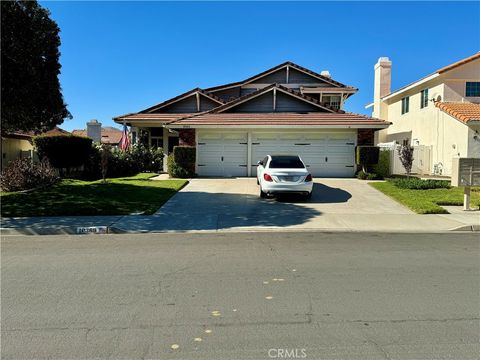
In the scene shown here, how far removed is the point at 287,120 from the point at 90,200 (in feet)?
36.5

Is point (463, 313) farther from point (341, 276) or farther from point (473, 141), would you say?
point (473, 141)

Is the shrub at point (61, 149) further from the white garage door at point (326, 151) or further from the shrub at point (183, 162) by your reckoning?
the white garage door at point (326, 151)

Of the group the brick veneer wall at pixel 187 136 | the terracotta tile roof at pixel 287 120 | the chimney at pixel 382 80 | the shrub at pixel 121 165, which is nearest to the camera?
the terracotta tile roof at pixel 287 120

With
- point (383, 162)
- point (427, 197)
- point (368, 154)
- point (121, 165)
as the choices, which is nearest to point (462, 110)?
point (383, 162)

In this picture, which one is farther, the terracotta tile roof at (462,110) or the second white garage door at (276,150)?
the terracotta tile roof at (462,110)

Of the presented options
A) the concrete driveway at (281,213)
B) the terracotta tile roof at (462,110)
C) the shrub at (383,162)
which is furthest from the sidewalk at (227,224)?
the terracotta tile roof at (462,110)

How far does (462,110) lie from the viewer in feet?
74.3

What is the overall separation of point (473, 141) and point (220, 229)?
17254 millimetres

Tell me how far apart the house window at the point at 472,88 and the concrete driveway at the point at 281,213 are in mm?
12684

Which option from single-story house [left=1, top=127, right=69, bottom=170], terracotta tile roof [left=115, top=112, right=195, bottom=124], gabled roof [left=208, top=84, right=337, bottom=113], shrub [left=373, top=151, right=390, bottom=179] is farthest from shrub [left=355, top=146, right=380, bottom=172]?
single-story house [left=1, top=127, right=69, bottom=170]

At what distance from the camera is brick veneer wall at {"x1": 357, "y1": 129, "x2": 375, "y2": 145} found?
20.8 m

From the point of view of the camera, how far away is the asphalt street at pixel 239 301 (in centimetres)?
380

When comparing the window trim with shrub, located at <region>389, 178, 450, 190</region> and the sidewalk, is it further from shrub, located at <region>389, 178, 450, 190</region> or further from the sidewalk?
the sidewalk

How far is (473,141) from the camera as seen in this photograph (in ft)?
71.1
